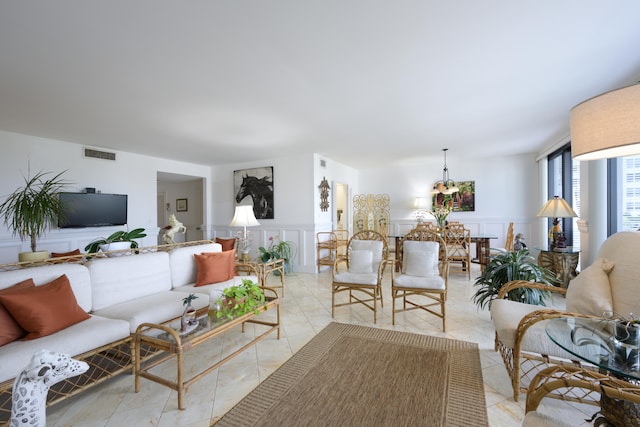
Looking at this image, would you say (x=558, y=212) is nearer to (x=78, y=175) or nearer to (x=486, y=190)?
(x=486, y=190)

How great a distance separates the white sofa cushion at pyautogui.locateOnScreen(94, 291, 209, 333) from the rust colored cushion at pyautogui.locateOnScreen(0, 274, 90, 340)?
0.82ft

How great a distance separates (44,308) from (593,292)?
3.56 metres

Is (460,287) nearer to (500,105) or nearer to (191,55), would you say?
(500,105)

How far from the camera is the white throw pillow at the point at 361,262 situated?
3324 mm

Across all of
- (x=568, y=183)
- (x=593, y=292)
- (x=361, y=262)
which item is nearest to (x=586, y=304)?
(x=593, y=292)

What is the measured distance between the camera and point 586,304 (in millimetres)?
1770

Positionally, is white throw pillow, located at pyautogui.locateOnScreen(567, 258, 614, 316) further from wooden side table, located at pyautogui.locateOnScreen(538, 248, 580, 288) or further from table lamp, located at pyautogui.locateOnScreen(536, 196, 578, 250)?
wooden side table, located at pyautogui.locateOnScreen(538, 248, 580, 288)

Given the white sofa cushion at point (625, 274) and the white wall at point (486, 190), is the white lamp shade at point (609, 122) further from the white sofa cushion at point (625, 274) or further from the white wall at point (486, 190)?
the white wall at point (486, 190)

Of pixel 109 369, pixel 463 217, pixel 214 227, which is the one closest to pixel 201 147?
pixel 214 227

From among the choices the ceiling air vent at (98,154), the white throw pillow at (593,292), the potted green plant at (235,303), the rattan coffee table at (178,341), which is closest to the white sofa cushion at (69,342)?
the rattan coffee table at (178,341)

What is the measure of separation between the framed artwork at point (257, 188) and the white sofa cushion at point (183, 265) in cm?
290

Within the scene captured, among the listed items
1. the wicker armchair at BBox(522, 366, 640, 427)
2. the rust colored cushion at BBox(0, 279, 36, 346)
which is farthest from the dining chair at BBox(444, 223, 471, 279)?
the rust colored cushion at BBox(0, 279, 36, 346)

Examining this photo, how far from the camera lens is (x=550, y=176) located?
573 centimetres

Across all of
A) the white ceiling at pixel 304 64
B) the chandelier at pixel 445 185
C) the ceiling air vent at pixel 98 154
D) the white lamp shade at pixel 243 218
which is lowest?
the white lamp shade at pixel 243 218
